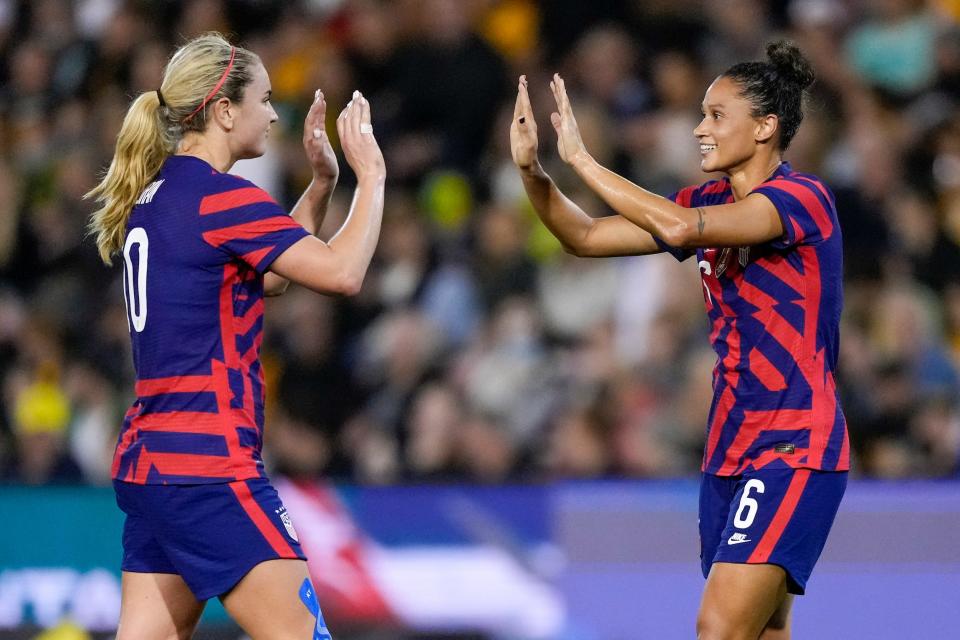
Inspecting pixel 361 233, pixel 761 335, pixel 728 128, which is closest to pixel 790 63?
pixel 728 128

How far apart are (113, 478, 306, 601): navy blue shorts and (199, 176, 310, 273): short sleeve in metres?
0.62

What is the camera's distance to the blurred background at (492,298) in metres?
7.29

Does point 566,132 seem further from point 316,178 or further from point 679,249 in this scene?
point 316,178

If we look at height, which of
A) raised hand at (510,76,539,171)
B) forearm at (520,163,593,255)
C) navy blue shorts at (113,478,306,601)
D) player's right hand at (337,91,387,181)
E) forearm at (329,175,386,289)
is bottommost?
navy blue shorts at (113,478,306,601)

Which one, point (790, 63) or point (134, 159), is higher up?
point (790, 63)

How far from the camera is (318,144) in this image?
4.72 m

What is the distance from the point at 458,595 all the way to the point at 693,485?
1253 millimetres

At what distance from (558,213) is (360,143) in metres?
0.86

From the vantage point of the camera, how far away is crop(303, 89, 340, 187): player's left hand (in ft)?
15.4

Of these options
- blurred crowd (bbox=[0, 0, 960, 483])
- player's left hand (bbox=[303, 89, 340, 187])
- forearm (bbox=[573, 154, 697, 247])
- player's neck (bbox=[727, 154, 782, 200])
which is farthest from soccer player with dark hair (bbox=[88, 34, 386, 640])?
blurred crowd (bbox=[0, 0, 960, 483])

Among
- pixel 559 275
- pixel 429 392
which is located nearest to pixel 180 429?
pixel 429 392

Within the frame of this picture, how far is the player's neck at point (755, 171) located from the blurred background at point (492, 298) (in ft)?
8.68

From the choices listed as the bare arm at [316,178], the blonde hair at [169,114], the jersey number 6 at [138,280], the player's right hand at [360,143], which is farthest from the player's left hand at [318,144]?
the jersey number 6 at [138,280]

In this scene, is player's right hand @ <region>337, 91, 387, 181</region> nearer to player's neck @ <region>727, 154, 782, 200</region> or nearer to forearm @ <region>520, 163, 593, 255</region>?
forearm @ <region>520, 163, 593, 255</region>
